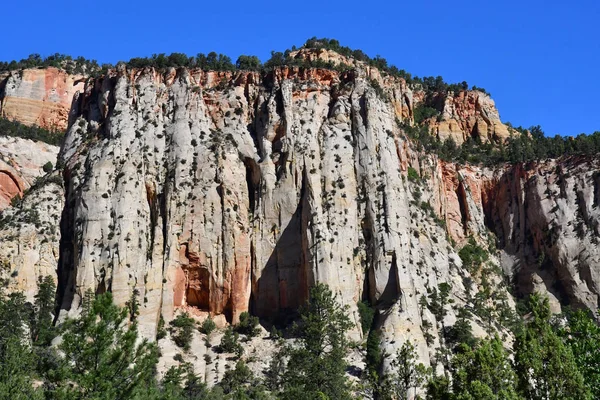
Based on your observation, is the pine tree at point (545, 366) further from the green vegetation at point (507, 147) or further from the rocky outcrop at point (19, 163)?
the rocky outcrop at point (19, 163)

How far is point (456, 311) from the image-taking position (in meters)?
67.4

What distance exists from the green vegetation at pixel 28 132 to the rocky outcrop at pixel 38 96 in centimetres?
649

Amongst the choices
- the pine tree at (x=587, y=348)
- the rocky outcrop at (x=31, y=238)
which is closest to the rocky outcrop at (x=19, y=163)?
the rocky outcrop at (x=31, y=238)

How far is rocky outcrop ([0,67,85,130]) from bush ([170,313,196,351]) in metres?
48.3

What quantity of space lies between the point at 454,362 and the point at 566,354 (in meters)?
5.51

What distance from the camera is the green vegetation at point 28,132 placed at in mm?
90188

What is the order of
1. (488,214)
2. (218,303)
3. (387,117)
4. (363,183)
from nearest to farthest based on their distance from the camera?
(218,303) < (363,183) < (387,117) < (488,214)

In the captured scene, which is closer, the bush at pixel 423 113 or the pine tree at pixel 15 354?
the pine tree at pixel 15 354

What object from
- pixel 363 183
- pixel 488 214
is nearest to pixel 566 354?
pixel 363 183

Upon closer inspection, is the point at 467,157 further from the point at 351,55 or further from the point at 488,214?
the point at 351,55

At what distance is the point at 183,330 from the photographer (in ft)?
206

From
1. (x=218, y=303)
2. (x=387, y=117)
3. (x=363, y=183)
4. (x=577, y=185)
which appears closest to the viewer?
(x=218, y=303)

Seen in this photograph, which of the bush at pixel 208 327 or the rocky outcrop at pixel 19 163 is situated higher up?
the rocky outcrop at pixel 19 163

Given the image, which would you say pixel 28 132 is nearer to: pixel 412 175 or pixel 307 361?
pixel 412 175
